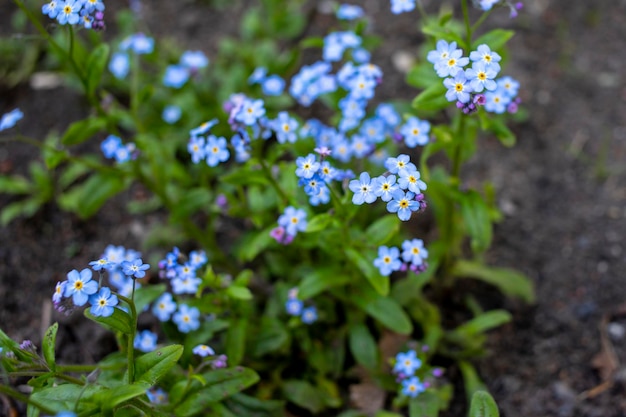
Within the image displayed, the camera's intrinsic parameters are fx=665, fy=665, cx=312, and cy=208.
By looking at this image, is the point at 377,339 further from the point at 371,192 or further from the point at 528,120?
the point at 528,120

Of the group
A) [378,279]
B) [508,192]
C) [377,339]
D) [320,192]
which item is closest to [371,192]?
[320,192]

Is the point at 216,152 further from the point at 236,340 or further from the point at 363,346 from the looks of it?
the point at 363,346

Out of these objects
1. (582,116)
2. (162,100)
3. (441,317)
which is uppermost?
(162,100)

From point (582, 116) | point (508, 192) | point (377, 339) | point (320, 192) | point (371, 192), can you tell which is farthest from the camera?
point (582, 116)

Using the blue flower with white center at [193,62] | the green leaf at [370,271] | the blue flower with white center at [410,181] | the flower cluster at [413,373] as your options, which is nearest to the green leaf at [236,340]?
the green leaf at [370,271]

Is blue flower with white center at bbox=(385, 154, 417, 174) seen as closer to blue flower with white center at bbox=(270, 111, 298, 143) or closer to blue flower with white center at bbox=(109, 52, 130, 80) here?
blue flower with white center at bbox=(270, 111, 298, 143)

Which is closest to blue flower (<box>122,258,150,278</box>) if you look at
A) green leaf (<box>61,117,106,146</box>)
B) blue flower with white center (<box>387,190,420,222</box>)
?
blue flower with white center (<box>387,190,420,222</box>)

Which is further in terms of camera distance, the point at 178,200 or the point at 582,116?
the point at 582,116
